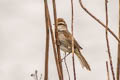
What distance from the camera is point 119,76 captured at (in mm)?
1487

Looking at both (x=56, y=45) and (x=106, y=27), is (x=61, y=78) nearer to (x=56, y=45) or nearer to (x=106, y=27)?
(x=56, y=45)

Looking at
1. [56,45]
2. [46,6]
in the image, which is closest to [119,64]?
[56,45]

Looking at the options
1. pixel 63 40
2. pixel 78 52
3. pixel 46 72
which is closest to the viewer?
pixel 46 72

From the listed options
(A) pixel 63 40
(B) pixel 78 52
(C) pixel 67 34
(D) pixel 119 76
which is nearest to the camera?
(D) pixel 119 76

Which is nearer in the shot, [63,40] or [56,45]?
[56,45]

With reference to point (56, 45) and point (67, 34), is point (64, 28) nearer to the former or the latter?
point (67, 34)

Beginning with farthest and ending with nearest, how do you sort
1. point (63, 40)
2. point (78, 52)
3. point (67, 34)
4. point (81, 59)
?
1. point (67, 34)
2. point (63, 40)
3. point (78, 52)
4. point (81, 59)

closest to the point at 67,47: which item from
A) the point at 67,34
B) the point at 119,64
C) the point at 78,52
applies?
the point at 78,52

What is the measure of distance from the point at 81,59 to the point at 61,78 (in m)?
1.50

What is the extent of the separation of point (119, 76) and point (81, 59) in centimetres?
142

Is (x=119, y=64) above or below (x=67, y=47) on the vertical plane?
above

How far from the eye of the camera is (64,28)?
Answer: 4227 millimetres

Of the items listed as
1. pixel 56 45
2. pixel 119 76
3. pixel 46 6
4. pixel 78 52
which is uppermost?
pixel 46 6

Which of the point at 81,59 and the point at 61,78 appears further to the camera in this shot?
the point at 81,59
